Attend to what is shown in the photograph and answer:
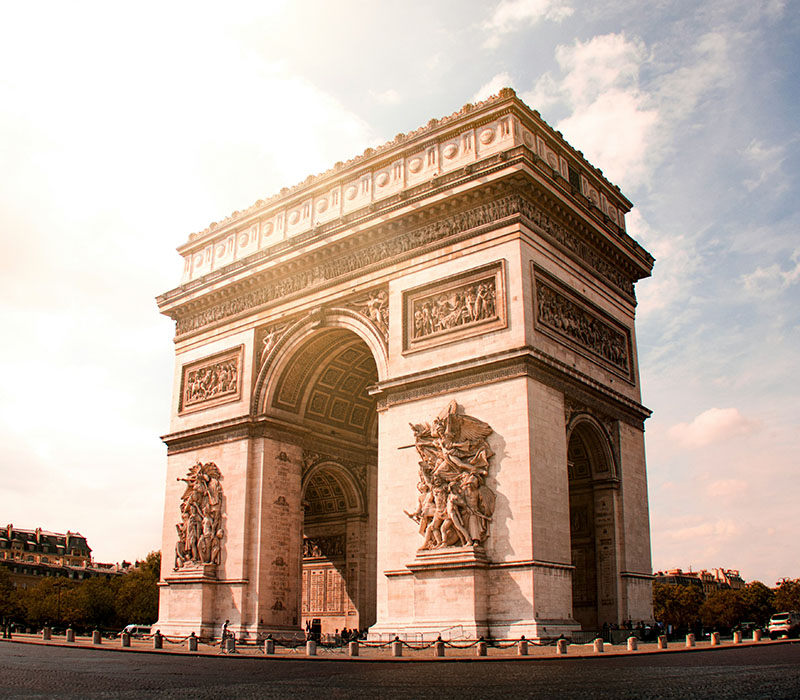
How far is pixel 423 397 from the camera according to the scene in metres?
24.4

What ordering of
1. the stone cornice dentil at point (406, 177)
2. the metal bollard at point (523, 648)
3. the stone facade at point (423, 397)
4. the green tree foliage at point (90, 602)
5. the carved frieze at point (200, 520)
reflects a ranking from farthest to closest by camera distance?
the green tree foliage at point (90, 602) < the carved frieze at point (200, 520) < the stone cornice dentil at point (406, 177) < the stone facade at point (423, 397) < the metal bollard at point (523, 648)

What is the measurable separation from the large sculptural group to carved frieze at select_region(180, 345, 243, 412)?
960cm

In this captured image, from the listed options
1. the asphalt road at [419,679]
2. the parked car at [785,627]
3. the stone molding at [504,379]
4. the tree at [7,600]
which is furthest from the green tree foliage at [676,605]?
the asphalt road at [419,679]

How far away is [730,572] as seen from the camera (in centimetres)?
15250

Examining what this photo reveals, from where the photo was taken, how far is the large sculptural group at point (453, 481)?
2209cm

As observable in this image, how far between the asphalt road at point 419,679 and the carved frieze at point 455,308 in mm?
9591

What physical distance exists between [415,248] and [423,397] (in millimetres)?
4843

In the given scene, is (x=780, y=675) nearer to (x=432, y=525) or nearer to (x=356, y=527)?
(x=432, y=525)

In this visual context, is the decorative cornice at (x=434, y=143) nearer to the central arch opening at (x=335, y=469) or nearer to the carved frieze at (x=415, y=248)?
the carved frieze at (x=415, y=248)

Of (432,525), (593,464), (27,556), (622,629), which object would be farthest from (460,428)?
(27,556)

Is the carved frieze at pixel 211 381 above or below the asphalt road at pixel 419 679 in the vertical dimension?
above

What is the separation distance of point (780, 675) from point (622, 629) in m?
12.4

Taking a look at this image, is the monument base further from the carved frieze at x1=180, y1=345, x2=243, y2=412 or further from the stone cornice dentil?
the stone cornice dentil

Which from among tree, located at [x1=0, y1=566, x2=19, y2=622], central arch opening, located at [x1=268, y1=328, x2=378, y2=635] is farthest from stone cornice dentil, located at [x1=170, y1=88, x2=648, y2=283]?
tree, located at [x1=0, y1=566, x2=19, y2=622]
